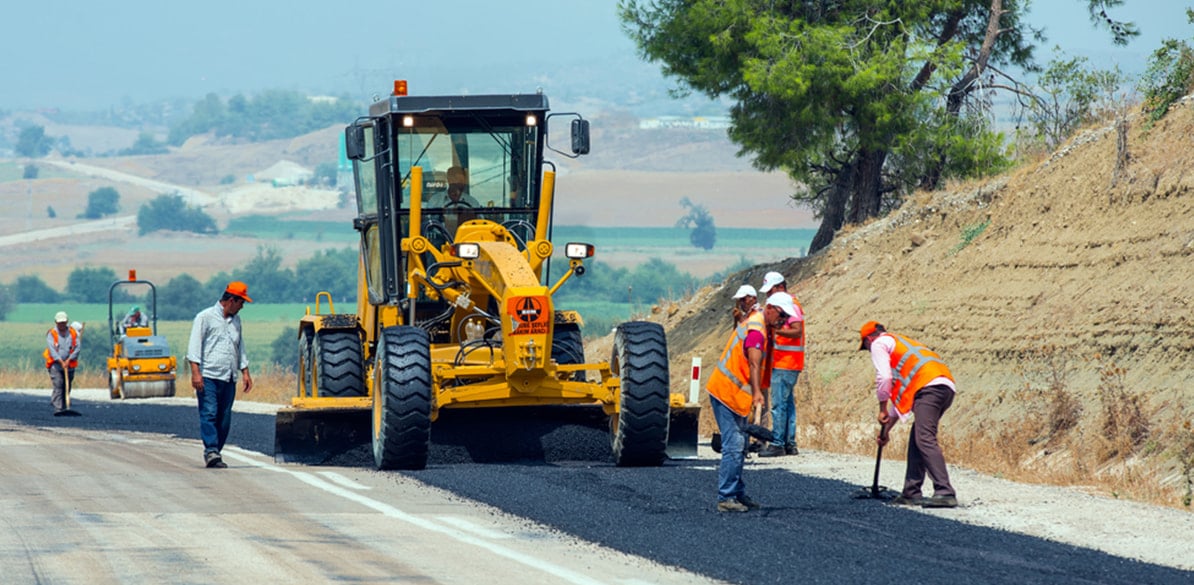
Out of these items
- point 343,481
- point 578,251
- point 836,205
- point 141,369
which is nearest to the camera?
point 343,481

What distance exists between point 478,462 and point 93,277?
136m

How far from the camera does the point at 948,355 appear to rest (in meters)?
22.9

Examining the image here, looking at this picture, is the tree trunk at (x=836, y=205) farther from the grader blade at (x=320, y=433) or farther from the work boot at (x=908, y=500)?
the work boot at (x=908, y=500)

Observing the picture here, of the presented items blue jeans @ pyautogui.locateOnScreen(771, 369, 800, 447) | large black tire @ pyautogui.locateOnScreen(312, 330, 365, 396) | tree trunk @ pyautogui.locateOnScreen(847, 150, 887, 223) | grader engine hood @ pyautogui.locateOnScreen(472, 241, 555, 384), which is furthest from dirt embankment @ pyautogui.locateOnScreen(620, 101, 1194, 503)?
large black tire @ pyautogui.locateOnScreen(312, 330, 365, 396)

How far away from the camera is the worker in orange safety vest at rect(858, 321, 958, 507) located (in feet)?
41.2

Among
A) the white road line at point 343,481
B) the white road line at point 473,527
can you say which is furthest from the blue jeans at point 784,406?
the white road line at point 473,527

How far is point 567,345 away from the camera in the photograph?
16.6m

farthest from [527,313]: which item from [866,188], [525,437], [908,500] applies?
[866,188]

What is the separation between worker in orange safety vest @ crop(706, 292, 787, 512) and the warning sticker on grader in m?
2.41

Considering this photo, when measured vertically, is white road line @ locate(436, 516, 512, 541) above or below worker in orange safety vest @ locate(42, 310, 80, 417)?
below

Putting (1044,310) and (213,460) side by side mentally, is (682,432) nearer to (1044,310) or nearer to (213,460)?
(213,460)

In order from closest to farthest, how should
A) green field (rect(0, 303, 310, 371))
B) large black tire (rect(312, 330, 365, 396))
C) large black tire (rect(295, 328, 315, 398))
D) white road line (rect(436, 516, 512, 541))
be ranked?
white road line (rect(436, 516, 512, 541))
large black tire (rect(312, 330, 365, 396))
large black tire (rect(295, 328, 315, 398))
green field (rect(0, 303, 310, 371))

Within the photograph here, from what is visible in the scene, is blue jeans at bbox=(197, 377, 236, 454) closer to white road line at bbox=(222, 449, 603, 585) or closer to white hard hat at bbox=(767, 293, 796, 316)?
white road line at bbox=(222, 449, 603, 585)

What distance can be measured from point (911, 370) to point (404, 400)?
4.37 meters
